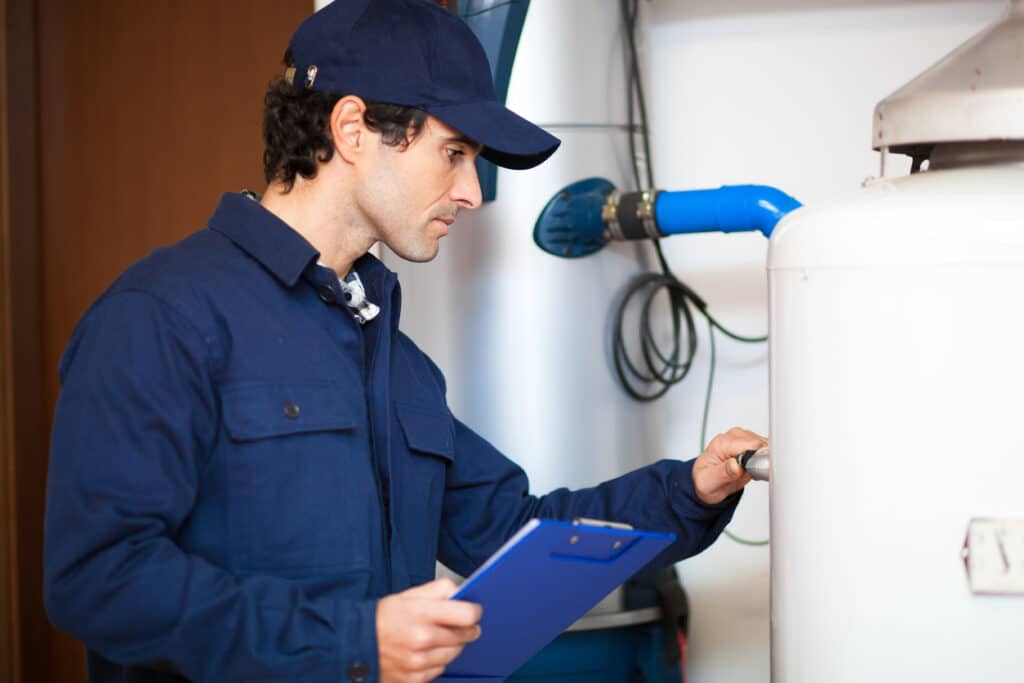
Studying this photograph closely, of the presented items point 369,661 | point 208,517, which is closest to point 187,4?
point 208,517

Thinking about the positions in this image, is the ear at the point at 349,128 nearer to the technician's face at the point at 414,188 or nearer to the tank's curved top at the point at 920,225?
the technician's face at the point at 414,188

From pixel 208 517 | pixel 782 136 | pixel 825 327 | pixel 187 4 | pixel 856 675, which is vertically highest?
pixel 187 4

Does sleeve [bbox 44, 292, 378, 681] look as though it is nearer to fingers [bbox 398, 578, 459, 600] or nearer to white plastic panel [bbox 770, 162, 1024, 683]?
fingers [bbox 398, 578, 459, 600]

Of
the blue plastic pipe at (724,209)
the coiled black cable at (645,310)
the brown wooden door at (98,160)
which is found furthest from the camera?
the brown wooden door at (98,160)

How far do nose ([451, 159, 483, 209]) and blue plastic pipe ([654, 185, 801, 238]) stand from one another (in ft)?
1.51

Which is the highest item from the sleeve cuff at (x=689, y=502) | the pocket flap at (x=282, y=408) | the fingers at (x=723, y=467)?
the pocket flap at (x=282, y=408)

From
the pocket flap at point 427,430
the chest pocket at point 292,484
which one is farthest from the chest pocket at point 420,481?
the chest pocket at point 292,484

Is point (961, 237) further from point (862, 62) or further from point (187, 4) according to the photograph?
point (187, 4)

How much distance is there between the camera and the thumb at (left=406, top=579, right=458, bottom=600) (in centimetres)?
106

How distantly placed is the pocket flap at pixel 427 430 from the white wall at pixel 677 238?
1.12 ft

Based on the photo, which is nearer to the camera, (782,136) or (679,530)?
(679,530)

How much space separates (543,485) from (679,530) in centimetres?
35

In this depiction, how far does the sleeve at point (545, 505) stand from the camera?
1.42 meters

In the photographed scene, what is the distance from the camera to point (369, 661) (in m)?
1.06
